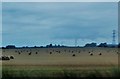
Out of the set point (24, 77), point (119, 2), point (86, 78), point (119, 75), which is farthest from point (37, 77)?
point (119, 2)

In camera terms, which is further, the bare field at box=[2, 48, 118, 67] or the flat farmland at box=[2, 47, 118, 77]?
the bare field at box=[2, 48, 118, 67]

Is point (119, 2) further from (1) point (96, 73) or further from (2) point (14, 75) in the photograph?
(2) point (14, 75)

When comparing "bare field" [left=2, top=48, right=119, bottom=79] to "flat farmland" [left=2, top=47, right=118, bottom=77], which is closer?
"bare field" [left=2, top=48, right=119, bottom=79]

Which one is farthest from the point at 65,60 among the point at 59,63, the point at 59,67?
the point at 59,67

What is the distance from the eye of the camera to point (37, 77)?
2166cm

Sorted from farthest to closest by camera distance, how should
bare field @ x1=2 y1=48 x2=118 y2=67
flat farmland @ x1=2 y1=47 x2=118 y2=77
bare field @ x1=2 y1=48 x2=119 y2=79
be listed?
bare field @ x1=2 y1=48 x2=118 y2=67
flat farmland @ x1=2 y1=47 x2=118 y2=77
bare field @ x1=2 y1=48 x2=119 y2=79

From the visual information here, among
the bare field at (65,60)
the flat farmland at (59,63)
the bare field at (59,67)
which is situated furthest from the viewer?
the bare field at (65,60)

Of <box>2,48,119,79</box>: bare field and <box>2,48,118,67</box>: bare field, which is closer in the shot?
<box>2,48,119,79</box>: bare field

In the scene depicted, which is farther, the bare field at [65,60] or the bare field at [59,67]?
the bare field at [65,60]

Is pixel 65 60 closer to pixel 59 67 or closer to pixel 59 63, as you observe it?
pixel 59 63

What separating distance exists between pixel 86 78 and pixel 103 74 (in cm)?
130

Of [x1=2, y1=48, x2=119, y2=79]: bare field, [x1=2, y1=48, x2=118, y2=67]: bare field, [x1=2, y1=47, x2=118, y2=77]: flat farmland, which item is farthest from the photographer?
[x1=2, y1=48, x2=118, y2=67]: bare field

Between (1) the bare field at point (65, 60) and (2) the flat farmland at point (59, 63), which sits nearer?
(2) the flat farmland at point (59, 63)

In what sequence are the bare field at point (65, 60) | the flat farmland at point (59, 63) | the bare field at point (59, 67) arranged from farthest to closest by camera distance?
the bare field at point (65, 60)
the flat farmland at point (59, 63)
the bare field at point (59, 67)
